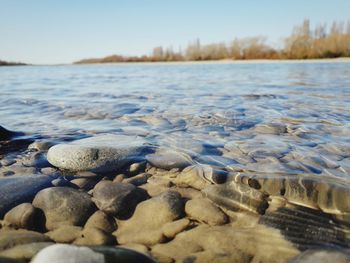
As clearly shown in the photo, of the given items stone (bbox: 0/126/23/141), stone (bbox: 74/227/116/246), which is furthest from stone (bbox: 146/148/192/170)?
stone (bbox: 0/126/23/141)

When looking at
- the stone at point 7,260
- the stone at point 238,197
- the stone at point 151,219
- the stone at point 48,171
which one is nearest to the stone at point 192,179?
the stone at point 238,197

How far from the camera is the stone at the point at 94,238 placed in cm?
128

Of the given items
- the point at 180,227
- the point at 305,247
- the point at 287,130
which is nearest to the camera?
the point at 305,247

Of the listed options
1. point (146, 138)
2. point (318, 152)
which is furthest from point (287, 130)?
point (146, 138)

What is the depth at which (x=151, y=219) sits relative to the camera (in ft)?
4.83

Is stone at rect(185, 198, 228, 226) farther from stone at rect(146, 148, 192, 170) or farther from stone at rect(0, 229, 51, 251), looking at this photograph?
stone at rect(0, 229, 51, 251)

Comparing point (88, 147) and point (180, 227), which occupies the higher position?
point (88, 147)

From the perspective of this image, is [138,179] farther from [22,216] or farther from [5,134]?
[5,134]

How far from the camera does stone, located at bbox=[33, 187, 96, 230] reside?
4.77 feet

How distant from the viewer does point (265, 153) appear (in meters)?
2.32

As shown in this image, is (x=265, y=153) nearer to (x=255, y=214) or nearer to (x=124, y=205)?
(x=255, y=214)

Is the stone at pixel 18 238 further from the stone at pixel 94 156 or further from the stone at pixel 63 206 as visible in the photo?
the stone at pixel 94 156

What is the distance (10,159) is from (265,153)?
1.87m

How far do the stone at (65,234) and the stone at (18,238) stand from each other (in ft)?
0.11
